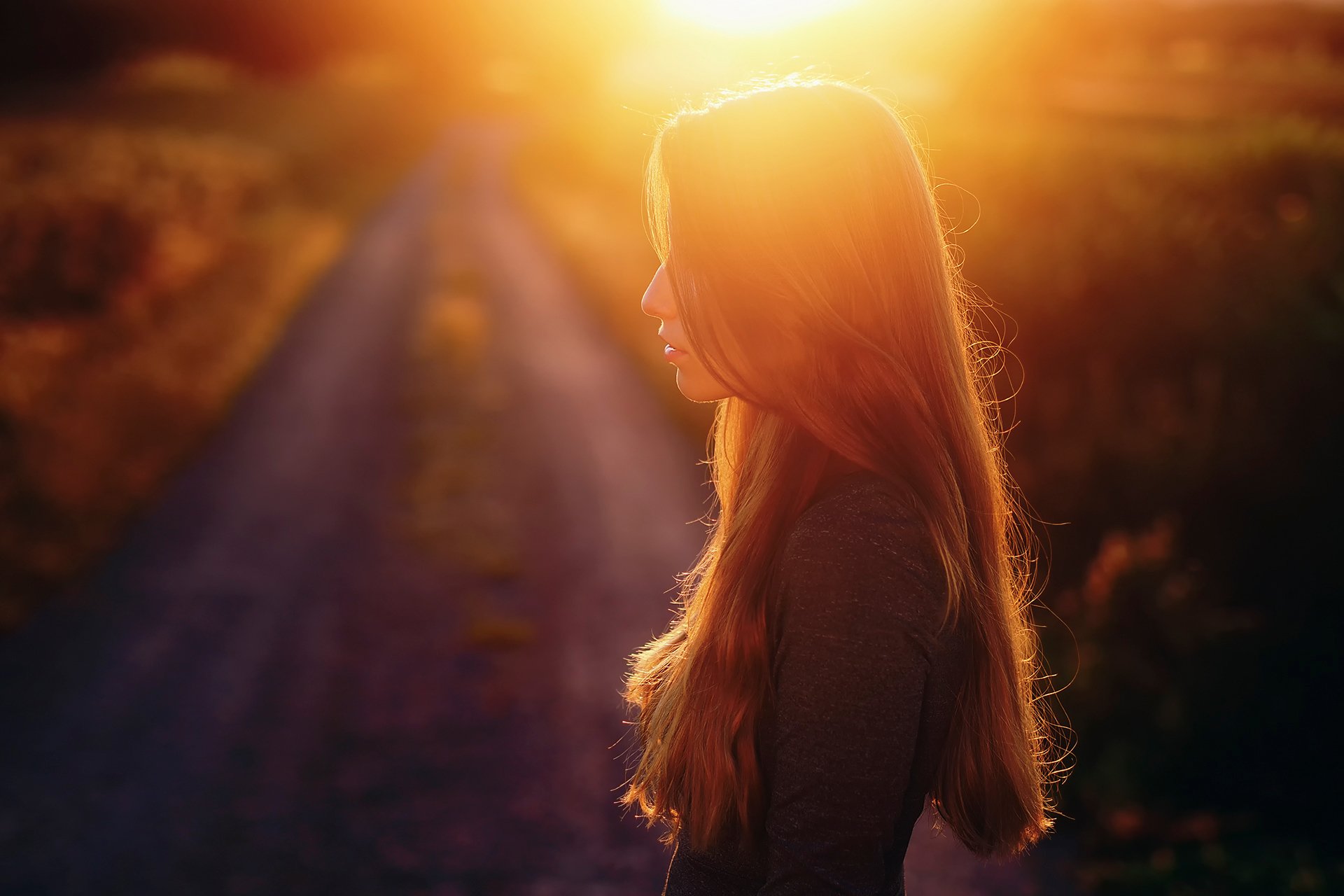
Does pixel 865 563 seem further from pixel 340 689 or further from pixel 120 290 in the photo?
pixel 120 290

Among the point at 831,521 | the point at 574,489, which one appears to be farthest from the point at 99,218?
the point at 831,521

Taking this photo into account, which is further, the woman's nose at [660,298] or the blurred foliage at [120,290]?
the blurred foliage at [120,290]

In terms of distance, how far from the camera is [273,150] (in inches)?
854

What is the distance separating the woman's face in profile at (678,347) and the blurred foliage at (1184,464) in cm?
127


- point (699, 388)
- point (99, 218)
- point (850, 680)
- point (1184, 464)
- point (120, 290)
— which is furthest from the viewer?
point (99, 218)

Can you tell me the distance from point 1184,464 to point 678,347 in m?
4.57

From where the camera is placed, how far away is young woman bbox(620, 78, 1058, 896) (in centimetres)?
109

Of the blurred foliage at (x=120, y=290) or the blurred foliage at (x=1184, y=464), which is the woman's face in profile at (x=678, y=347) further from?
the blurred foliage at (x=120, y=290)

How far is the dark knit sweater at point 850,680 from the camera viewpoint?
1069 mm

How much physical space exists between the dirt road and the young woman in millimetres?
2611

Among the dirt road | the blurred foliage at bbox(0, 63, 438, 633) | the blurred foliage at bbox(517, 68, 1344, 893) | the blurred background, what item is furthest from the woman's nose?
the blurred foliage at bbox(0, 63, 438, 633)

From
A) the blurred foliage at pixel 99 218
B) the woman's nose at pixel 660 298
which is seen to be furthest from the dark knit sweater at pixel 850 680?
the blurred foliage at pixel 99 218

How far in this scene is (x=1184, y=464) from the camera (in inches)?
193

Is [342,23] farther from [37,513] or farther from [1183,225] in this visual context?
[1183,225]
